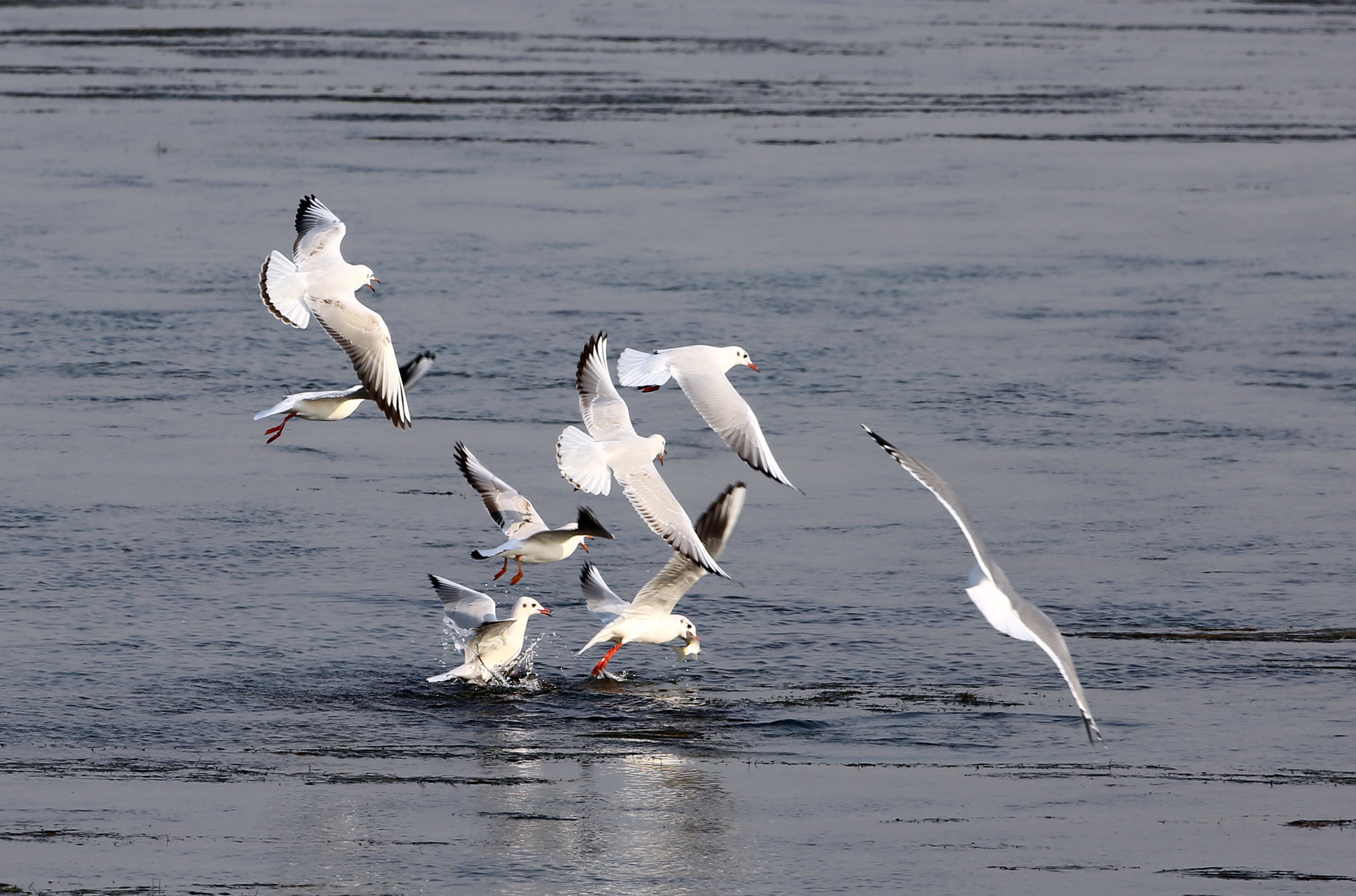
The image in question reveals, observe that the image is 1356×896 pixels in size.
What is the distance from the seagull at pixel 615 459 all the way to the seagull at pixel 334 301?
876mm

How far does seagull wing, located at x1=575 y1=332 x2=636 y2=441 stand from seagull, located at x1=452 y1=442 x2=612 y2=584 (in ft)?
1.68

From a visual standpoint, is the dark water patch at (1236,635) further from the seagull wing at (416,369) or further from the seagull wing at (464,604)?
the seagull wing at (416,369)

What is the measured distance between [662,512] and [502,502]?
3.28ft

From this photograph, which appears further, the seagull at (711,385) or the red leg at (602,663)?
the seagull at (711,385)

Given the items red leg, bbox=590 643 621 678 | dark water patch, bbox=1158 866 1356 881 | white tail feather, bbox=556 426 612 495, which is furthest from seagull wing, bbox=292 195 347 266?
dark water patch, bbox=1158 866 1356 881

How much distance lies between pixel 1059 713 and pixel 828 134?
15909 mm

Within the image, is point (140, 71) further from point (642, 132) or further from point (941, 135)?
point (941, 135)

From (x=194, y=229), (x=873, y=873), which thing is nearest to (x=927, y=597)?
(x=873, y=873)

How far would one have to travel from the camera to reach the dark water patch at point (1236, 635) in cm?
883

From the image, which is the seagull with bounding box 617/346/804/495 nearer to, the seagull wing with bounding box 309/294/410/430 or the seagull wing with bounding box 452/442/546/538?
the seagull wing with bounding box 452/442/546/538

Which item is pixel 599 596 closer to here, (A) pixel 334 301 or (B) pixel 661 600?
(B) pixel 661 600

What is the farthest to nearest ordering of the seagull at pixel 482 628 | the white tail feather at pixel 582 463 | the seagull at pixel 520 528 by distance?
1. the white tail feather at pixel 582 463
2. the seagull at pixel 520 528
3. the seagull at pixel 482 628

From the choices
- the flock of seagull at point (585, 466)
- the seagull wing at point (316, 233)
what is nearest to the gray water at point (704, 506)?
the flock of seagull at point (585, 466)

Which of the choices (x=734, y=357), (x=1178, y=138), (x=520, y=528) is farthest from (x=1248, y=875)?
(x=1178, y=138)
